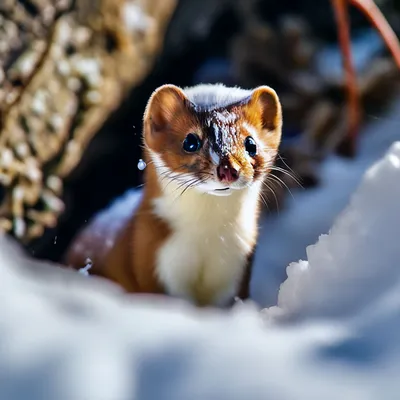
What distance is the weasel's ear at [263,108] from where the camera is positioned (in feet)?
1.65

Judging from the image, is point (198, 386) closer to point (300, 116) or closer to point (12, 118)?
point (12, 118)

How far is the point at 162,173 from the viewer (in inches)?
21.9

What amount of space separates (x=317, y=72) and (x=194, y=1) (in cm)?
20

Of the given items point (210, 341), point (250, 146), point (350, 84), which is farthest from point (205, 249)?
point (350, 84)

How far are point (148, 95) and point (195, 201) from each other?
0.29 meters

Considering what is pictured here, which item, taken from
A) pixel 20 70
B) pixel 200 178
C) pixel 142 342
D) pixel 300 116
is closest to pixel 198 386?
pixel 142 342

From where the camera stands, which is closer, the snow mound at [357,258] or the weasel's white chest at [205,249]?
the snow mound at [357,258]

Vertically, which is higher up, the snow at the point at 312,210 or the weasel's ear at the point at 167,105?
the weasel's ear at the point at 167,105

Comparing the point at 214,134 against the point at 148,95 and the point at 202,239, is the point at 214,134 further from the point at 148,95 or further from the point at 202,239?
the point at 148,95

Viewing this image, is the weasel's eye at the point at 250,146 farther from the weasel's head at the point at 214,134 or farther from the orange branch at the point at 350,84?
the orange branch at the point at 350,84

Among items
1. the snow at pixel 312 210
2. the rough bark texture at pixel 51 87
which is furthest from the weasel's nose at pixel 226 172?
the rough bark texture at pixel 51 87

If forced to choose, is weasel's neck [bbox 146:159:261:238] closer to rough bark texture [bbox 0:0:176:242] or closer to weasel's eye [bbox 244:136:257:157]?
weasel's eye [bbox 244:136:257:157]

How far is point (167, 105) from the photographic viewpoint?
1.62ft

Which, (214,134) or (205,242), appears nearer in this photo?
(214,134)
